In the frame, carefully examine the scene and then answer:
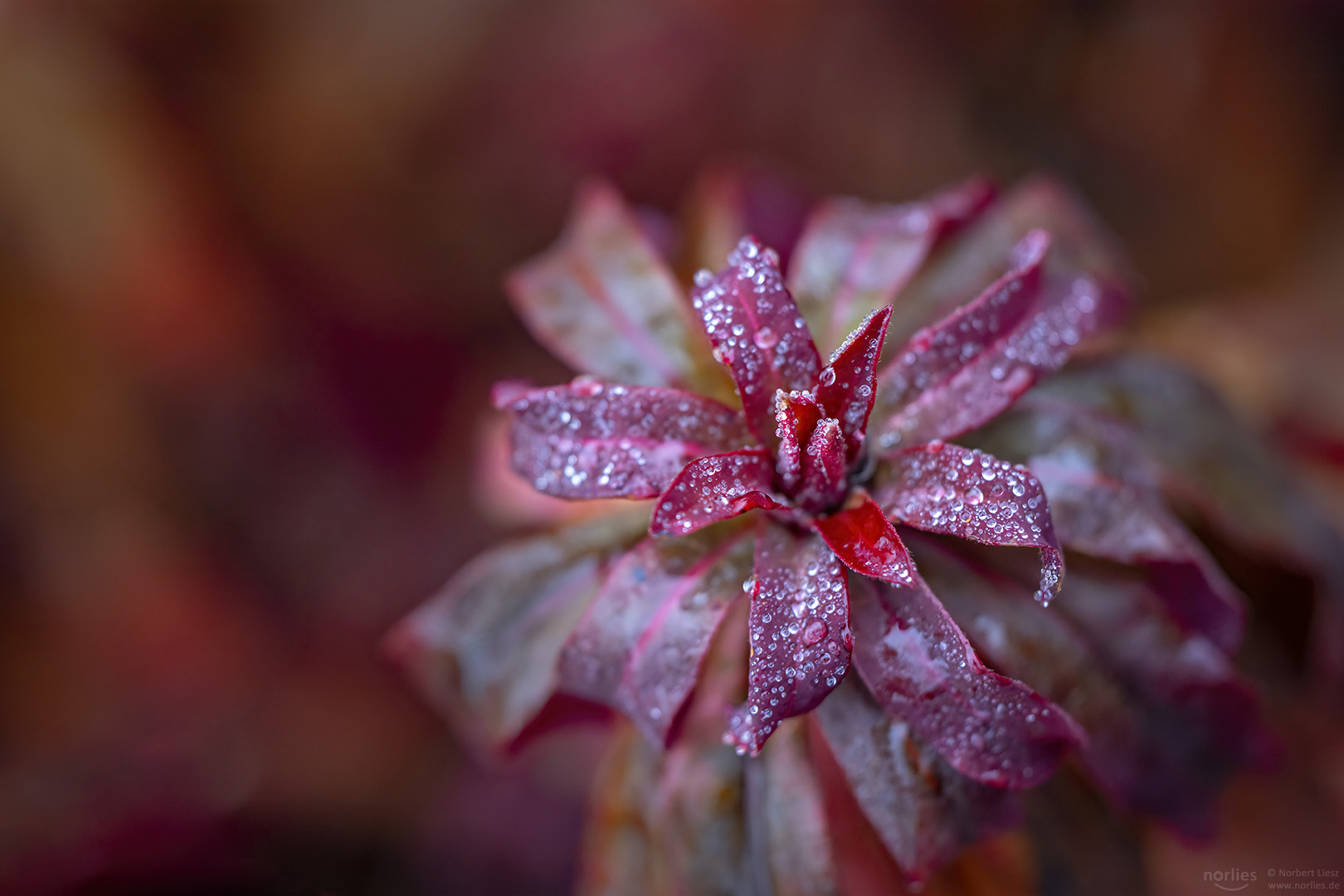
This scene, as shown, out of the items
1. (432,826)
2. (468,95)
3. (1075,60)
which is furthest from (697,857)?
(1075,60)

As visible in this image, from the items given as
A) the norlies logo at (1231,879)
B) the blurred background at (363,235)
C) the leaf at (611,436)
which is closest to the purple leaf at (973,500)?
the leaf at (611,436)

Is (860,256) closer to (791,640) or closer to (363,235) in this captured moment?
(791,640)

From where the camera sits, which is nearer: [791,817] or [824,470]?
[824,470]

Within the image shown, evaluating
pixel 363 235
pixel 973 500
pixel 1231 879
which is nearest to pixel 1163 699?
pixel 973 500

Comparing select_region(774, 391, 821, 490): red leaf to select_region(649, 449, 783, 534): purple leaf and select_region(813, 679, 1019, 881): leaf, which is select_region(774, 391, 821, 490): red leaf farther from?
select_region(813, 679, 1019, 881): leaf

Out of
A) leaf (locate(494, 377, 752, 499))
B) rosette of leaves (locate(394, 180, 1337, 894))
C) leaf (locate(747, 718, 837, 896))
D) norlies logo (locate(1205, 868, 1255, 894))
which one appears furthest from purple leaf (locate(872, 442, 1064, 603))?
norlies logo (locate(1205, 868, 1255, 894))

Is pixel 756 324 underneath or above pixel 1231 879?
above

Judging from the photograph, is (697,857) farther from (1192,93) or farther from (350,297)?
(1192,93)
